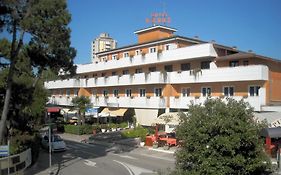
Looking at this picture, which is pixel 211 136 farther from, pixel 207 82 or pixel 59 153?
pixel 207 82

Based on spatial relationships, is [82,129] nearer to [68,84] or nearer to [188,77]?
[188,77]

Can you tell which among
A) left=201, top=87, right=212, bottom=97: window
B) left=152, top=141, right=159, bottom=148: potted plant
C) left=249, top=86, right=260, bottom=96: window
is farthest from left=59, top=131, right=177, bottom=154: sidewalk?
left=249, top=86, right=260, bottom=96: window

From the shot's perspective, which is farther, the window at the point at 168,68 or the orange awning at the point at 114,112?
the orange awning at the point at 114,112

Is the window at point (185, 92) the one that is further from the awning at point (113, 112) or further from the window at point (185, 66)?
the awning at point (113, 112)

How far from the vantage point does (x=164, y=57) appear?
44750 mm

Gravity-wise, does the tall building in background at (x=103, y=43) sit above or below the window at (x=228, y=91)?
above

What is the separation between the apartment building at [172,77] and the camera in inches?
1425

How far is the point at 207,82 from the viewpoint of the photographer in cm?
3984

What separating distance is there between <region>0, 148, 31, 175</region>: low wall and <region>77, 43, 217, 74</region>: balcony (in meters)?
22.4

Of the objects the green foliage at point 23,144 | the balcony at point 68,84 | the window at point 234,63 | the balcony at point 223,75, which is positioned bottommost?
the green foliage at point 23,144

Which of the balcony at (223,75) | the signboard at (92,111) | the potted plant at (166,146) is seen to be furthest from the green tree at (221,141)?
the signboard at (92,111)

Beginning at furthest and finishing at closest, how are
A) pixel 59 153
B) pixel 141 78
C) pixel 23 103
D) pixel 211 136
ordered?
pixel 141 78 < pixel 59 153 < pixel 23 103 < pixel 211 136

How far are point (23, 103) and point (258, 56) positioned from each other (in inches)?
897

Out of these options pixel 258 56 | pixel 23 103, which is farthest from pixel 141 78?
pixel 23 103
